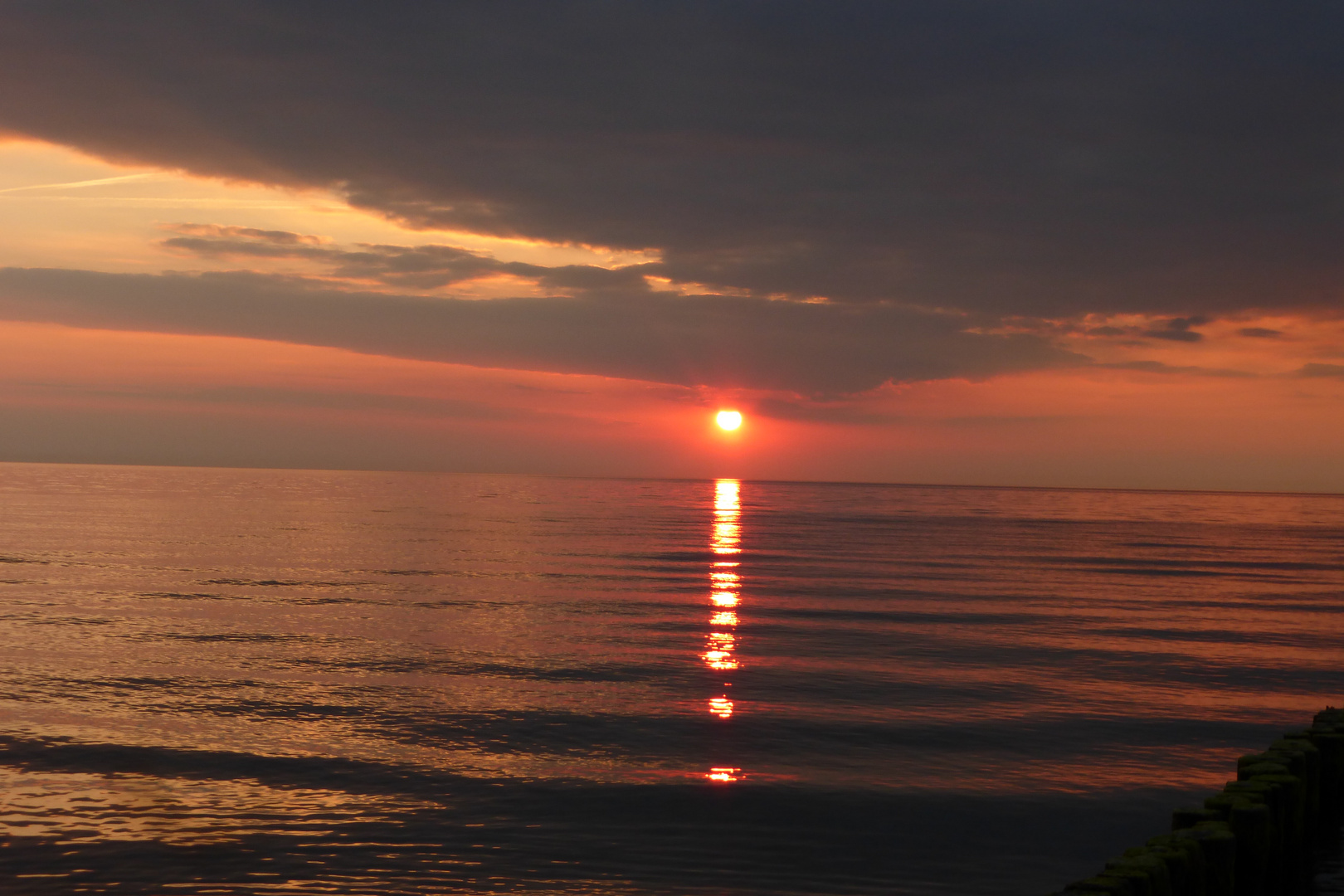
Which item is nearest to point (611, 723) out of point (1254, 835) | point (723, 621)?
point (1254, 835)

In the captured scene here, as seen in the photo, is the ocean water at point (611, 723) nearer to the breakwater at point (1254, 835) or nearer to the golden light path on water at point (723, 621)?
the golden light path on water at point (723, 621)

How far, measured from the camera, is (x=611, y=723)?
17828 mm

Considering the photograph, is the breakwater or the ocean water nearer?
the breakwater

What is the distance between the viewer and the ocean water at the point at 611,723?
11859 millimetres

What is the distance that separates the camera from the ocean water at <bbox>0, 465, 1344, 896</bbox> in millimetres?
11859

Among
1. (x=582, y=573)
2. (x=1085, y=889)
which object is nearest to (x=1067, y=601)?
(x=582, y=573)

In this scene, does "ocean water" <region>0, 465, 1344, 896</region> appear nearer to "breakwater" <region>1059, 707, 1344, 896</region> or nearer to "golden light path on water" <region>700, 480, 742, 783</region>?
"golden light path on water" <region>700, 480, 742, 783</region>

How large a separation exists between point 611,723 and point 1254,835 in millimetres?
10005

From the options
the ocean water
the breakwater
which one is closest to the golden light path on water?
the ocean water

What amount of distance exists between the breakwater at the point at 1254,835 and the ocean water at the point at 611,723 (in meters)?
1.67

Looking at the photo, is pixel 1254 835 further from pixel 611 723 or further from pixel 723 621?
pixel 723 621

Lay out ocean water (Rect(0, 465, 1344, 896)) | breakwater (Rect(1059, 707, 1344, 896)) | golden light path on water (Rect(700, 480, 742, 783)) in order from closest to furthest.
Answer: breakwater (Rect(1059, 707, 1344, 896)) < ocean water (Rect(0, 465, 1344, 896)) < golden light path on water (Rect(700, 480, 742, 783))

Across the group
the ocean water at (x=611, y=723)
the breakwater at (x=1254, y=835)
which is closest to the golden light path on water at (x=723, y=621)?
the ocean water at (x=611, y=723)

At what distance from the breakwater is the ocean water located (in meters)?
1.67
